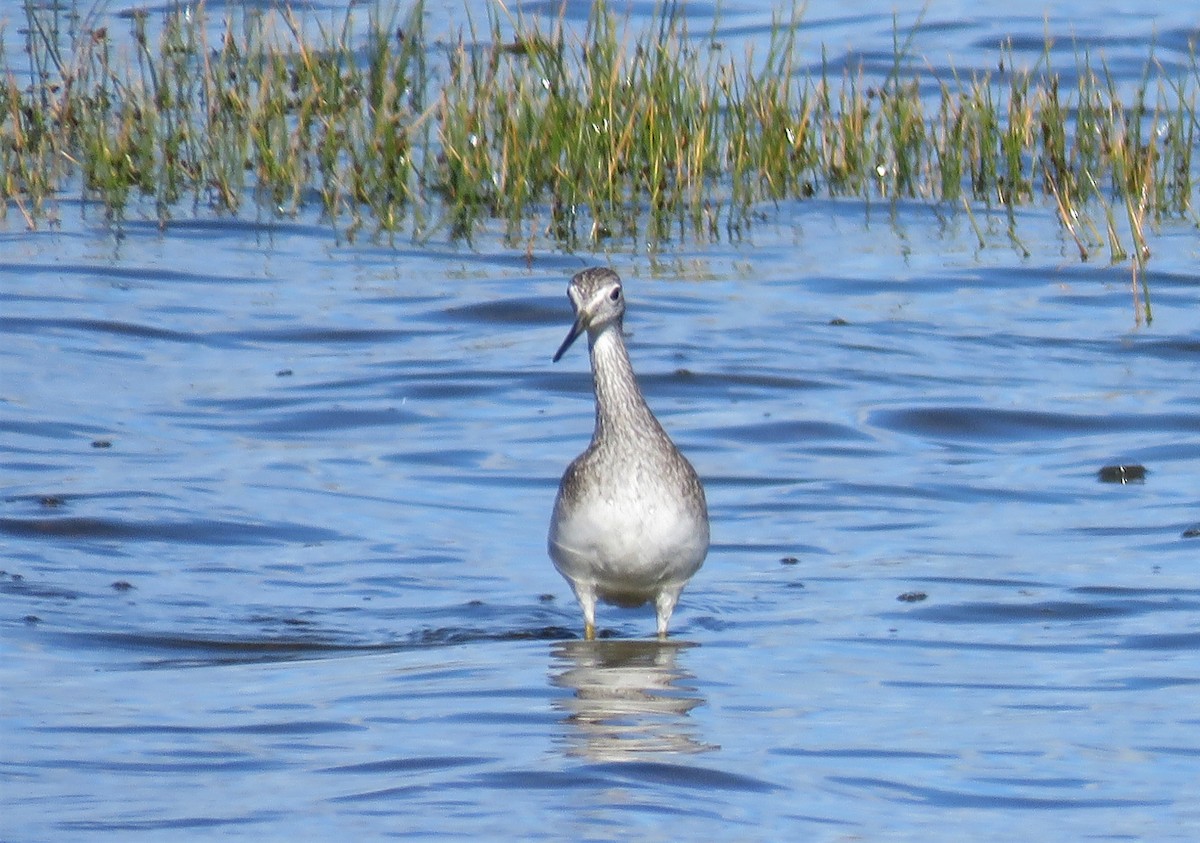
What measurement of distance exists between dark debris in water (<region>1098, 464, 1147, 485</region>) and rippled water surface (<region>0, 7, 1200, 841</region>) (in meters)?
0.02

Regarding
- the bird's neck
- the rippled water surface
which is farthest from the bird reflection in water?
the bird's neck

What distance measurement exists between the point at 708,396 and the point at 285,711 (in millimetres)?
4957

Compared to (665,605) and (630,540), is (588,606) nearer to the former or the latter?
(665,605)

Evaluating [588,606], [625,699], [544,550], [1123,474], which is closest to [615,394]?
[588,606]

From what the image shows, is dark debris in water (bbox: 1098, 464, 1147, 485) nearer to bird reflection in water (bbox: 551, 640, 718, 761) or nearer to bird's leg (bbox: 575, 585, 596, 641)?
bird reflection in water (bbox: 551, 640, 718, 761)

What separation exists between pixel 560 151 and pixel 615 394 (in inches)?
262

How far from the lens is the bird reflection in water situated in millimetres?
5645

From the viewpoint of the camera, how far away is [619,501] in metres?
6.75

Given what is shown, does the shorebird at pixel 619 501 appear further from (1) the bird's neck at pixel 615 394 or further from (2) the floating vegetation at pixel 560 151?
(2) the floating vegetation at pixel 560 151

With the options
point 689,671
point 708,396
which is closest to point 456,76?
point 708,396

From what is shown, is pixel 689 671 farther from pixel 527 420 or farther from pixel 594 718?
pixel 527 420

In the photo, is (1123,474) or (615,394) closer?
(615,394)

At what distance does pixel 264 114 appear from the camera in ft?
45.6

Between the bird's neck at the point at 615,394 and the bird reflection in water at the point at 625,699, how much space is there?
0.68m
